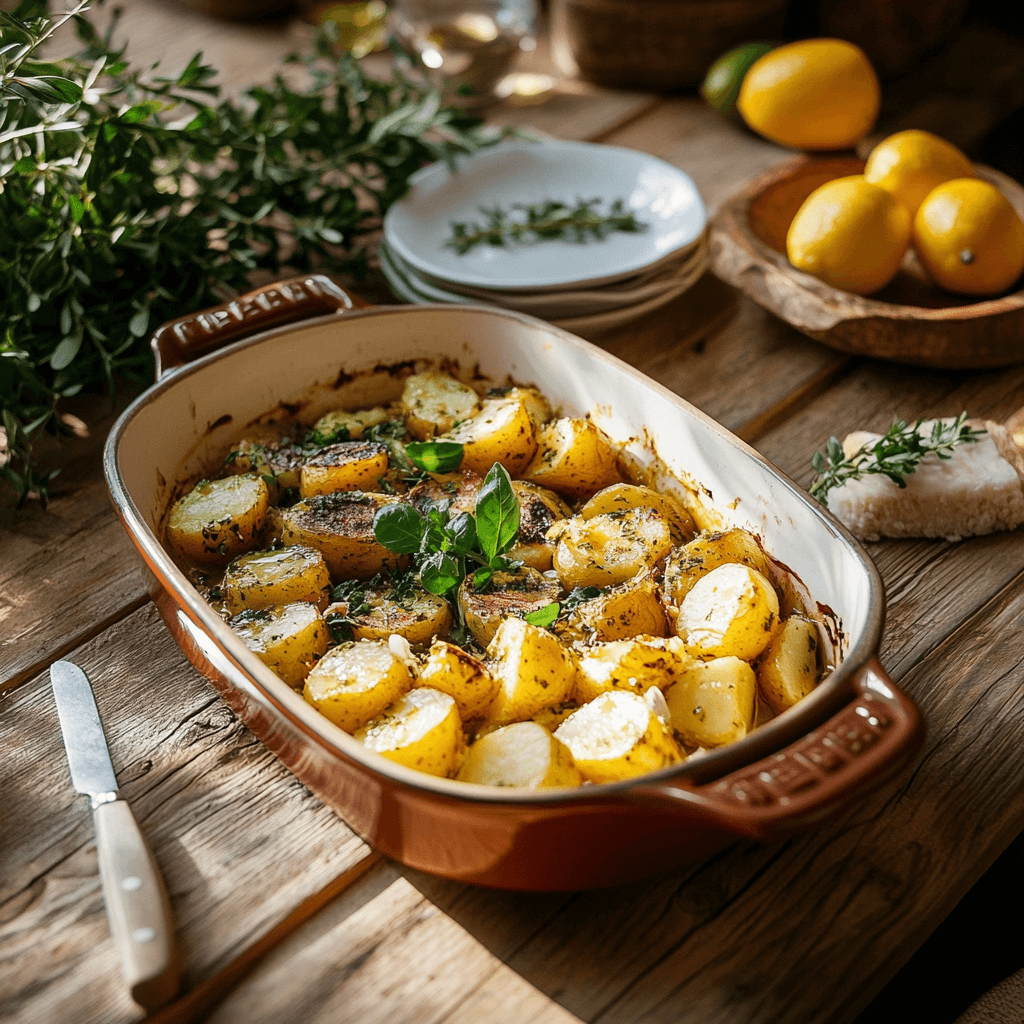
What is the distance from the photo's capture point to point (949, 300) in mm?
1704

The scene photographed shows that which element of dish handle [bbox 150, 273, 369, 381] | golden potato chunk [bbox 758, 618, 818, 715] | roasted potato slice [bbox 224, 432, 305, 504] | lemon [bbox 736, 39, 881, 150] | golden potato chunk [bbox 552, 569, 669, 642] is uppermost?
dish handle [bbox 150, 273, 369, 381]

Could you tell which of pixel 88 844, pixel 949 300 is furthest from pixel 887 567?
pixel 88 844

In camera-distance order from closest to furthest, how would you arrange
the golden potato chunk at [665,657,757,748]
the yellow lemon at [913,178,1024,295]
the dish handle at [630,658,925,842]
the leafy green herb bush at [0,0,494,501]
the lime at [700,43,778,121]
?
the dish handle at [630,658,925,842] < the golden potato chunk at [665,657,757,748] < the leafy green herb bush at [0,0,494,501] < the yellow lemon at [913,178,1024,295] < the lime at [700,43,778,121]

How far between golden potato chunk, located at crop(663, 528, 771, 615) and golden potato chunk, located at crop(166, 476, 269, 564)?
1.68 ft

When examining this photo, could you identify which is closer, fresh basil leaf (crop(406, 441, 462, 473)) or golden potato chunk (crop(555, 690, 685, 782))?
golden potato chunk (crop(555, 690, 685, 782))

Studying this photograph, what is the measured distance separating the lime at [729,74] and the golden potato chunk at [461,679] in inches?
65.0

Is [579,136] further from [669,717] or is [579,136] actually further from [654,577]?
[669,717]

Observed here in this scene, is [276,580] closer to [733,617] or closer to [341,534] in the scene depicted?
[341,534]

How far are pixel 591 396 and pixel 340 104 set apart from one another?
0.93m

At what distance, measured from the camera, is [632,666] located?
0.99 meters

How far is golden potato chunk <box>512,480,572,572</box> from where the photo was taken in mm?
1220

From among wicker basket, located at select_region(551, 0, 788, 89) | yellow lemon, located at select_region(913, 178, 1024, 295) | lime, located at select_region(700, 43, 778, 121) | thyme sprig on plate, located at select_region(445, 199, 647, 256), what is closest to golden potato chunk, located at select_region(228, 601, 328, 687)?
thyme sprig on plate, located at select_region(445, 199, 647, 256)

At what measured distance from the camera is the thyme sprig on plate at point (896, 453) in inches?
50.0

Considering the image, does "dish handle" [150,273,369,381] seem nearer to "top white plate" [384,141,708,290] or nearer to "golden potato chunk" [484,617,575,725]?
"top white plate" [384,141,708,290]
